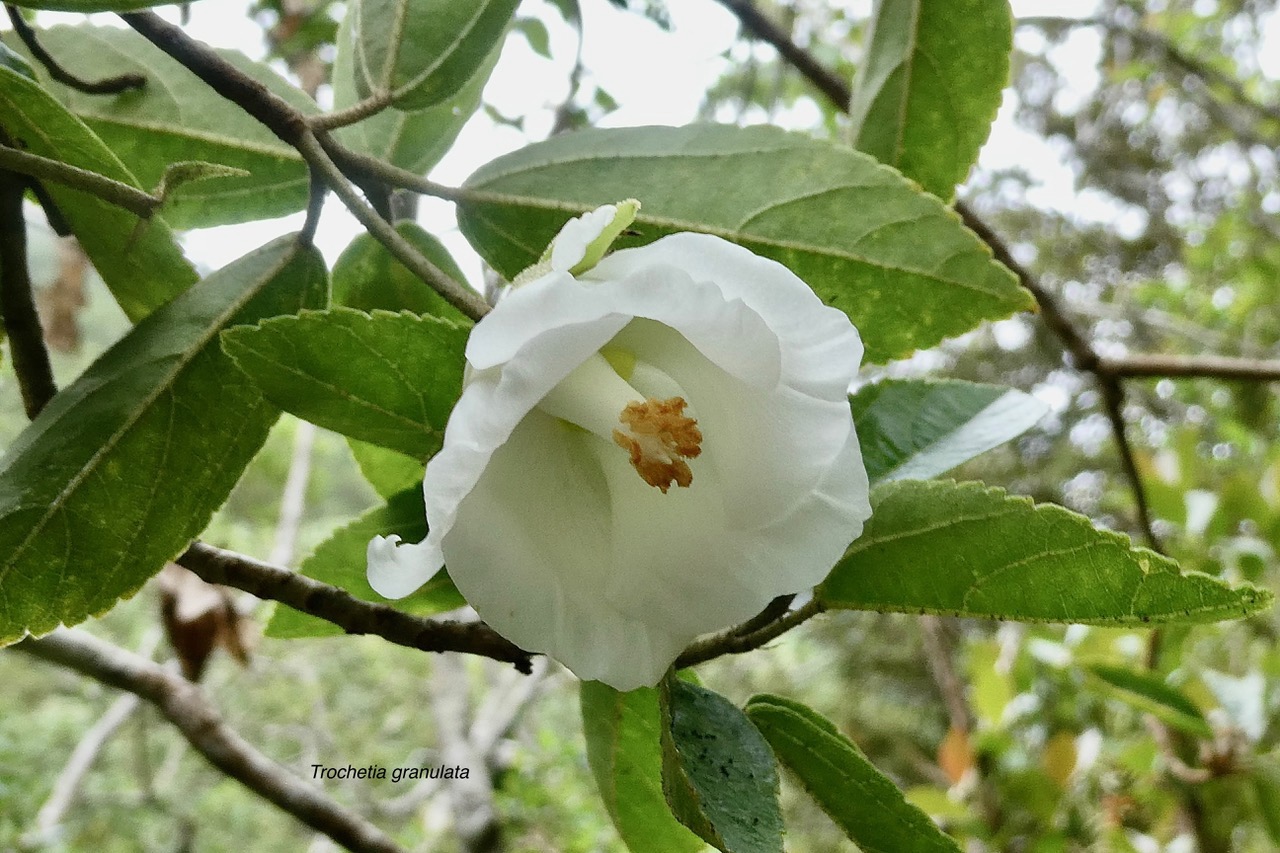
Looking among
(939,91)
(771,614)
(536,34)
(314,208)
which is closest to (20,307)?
(314,208)

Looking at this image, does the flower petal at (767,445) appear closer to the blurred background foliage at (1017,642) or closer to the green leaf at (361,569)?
the green leaf at (361,569)

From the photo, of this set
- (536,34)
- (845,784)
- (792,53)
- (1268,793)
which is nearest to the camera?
(845,784)

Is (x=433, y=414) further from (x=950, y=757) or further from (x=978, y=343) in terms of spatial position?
(x=978, y=343)

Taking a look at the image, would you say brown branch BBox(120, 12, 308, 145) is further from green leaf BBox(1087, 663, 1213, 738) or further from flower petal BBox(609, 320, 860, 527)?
green leaf BBox(1087, 663, 1213, 738)

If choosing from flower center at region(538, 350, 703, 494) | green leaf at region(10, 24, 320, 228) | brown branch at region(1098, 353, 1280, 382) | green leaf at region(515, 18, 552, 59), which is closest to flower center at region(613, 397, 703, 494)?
flower center at region(538, 350, 703, 494)

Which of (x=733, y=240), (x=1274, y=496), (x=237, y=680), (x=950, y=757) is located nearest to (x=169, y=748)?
(x=237, y=680)

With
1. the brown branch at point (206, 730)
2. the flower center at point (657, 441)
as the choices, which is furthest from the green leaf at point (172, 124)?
the brown branch at point (206, 730)

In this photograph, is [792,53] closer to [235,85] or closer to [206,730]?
[235,85]
